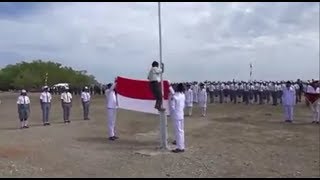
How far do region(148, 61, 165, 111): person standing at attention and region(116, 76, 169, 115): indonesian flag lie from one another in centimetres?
163

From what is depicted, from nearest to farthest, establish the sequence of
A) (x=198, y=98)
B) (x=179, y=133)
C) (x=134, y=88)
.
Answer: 1. (x=179, y=133)
2. (x=134, y=88)
3. (x=198, y=98)

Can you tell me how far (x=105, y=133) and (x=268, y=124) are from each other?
8.50m

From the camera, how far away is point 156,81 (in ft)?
52.1

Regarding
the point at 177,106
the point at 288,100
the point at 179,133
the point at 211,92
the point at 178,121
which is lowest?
the point at 211,92

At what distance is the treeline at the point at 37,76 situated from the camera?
395 ft

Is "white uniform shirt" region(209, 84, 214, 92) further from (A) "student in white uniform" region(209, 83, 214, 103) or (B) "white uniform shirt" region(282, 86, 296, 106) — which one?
(B) "white uniform shirt" region(282, 86, 296, 106)

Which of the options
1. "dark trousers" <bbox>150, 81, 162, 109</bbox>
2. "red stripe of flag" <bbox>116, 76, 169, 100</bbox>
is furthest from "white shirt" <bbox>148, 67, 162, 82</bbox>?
"red stripe of flag" <bbox>116, 76, 169, 100</bbox>

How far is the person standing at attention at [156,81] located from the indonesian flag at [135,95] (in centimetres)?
163

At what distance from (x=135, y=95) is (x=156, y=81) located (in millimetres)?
2947

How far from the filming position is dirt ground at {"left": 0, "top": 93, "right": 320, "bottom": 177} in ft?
42.9

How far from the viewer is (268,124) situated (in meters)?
26.1

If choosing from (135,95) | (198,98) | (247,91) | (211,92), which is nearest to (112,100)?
(135,95)

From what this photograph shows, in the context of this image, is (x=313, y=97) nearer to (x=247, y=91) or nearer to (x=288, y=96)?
(x=288, y=96)

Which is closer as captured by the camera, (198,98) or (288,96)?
(288,96)
